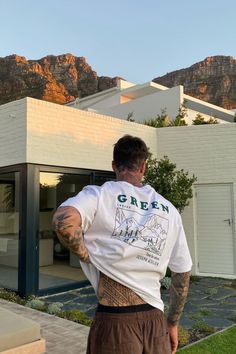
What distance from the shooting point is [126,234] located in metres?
1.71

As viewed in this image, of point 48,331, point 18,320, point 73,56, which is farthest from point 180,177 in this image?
point 73,56

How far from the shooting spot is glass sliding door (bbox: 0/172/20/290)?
709cm

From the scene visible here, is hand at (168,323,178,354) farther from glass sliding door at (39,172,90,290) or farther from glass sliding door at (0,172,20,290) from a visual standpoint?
glass sliding door at (0,172,20,290)

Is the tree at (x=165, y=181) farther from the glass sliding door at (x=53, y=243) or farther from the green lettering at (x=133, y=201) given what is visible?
the green lettering at (x=133, y=201)

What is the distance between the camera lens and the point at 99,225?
1697 millimetres

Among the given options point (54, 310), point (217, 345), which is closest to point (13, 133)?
point (54, 310)

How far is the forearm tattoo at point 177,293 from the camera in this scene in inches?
78.5

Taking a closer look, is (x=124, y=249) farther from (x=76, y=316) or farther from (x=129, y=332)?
(x=76, y=316)

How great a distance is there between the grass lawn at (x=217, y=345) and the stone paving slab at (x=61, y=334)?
1105 millimetres

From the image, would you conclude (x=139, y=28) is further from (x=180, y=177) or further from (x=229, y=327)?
(x=229, y=327)

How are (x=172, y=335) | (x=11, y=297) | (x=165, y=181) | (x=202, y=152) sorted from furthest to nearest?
(x=202, y=152)
(x=165, y=181)
(x=11, y=297)
(x=172, y=335)

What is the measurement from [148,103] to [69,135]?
12.3 meters

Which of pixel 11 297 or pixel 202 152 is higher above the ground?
pixel 202 152

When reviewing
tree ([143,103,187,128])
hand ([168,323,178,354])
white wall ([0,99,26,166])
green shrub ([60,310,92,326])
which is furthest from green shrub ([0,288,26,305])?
tree ([143,103,187,128])
